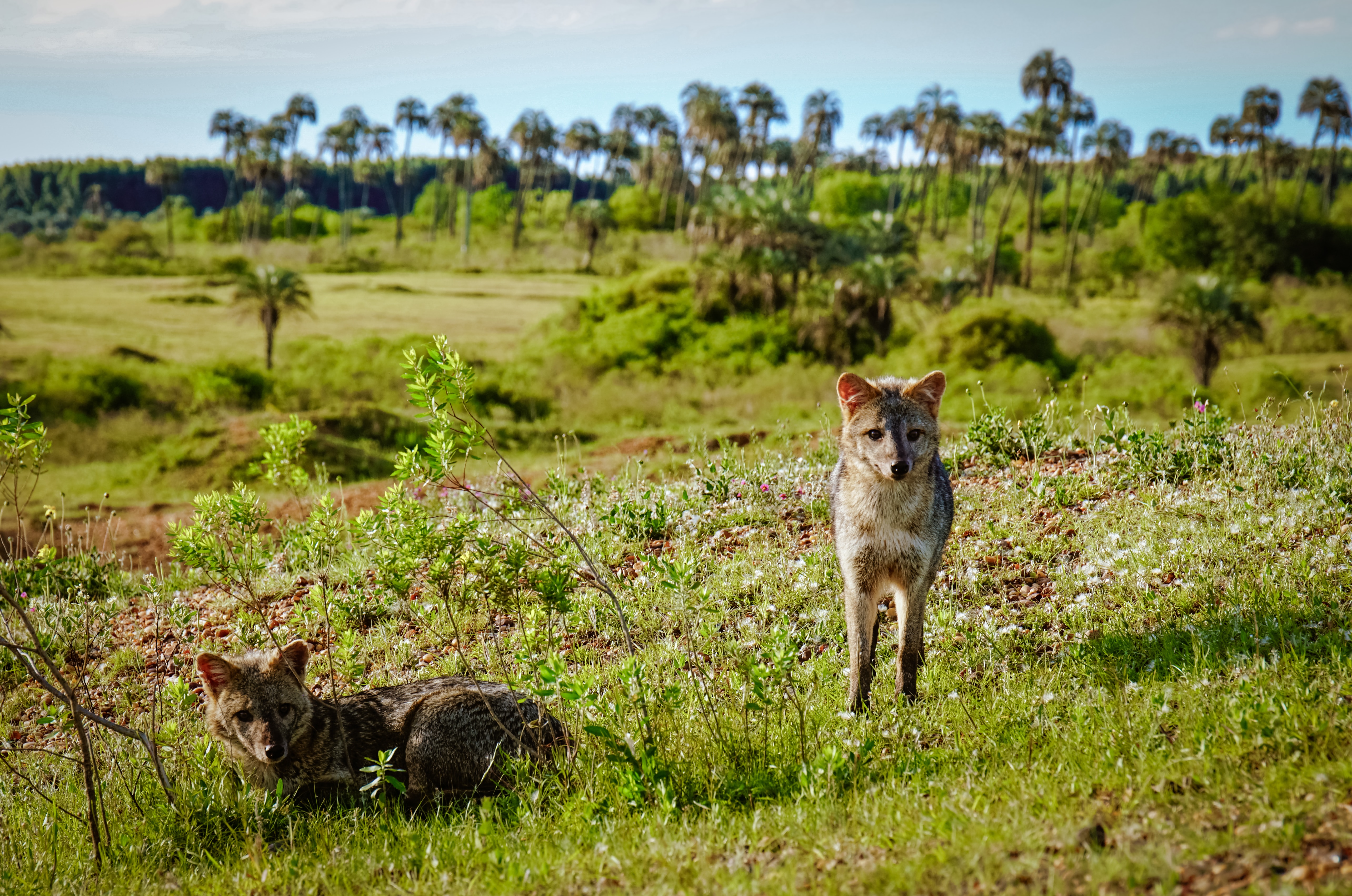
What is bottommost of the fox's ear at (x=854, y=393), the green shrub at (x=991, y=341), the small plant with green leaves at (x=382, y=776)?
the small plant with green leaves at (x=382, y=776)

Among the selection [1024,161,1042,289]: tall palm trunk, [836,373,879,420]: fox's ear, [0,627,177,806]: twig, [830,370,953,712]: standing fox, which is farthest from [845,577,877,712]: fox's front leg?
[1024,161,1042,289]: tall palm trunk

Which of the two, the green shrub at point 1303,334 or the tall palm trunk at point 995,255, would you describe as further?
the tall palm trunk at point 995,255

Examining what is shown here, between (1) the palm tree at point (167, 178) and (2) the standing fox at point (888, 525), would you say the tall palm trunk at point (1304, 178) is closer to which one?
(2) the standing fox at point (888, 525)

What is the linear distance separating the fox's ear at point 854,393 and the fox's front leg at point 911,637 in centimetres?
117

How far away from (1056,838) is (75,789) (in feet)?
18.9

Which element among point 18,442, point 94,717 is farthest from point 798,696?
point 18,442

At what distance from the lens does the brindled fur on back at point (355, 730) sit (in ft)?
14.9

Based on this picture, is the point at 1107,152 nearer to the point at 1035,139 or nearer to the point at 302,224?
the point at 1035,139

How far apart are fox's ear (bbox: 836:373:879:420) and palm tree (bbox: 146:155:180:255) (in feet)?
366

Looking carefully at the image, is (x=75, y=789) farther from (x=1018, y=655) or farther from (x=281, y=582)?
(x=1018, y=655)

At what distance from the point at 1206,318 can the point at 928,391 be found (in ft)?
125

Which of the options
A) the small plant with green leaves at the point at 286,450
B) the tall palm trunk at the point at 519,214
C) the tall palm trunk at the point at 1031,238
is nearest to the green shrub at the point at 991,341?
the small plant with green leaves at the point at 286,450

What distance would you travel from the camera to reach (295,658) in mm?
4809

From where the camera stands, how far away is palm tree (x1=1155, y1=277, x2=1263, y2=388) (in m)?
35.8
